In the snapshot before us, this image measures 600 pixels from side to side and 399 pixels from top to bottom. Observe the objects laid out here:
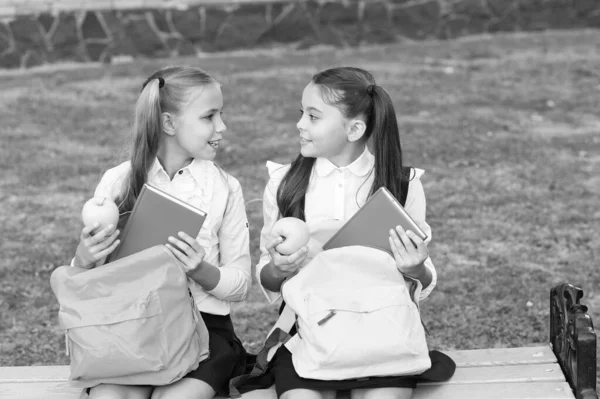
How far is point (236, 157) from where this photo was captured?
7.13m

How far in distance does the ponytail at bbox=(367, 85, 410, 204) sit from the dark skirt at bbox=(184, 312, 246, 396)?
0.67 meters

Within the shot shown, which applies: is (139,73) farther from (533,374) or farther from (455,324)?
(533,374)

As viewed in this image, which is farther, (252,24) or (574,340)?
(252,24)

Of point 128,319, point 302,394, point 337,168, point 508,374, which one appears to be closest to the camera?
point 128,319

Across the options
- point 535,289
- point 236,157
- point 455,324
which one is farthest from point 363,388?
point 236,157

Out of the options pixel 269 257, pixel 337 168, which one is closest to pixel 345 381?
pixel 269 257

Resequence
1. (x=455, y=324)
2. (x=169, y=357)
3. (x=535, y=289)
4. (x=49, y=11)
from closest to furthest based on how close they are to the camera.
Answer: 1. (x=169, y=357)
2. (x=455, y=324)
3. (x=535, y=289)
4. (x=49, y=11)

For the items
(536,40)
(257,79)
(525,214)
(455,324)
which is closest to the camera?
(455,324)

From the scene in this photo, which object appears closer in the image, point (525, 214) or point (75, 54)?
point (525, 214)

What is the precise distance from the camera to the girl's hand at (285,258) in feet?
9.81

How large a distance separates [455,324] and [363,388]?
168 centimetres

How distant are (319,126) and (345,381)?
860mm

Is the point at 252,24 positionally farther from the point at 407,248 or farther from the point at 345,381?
the point at 345,381

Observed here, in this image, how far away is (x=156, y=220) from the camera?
297cm
